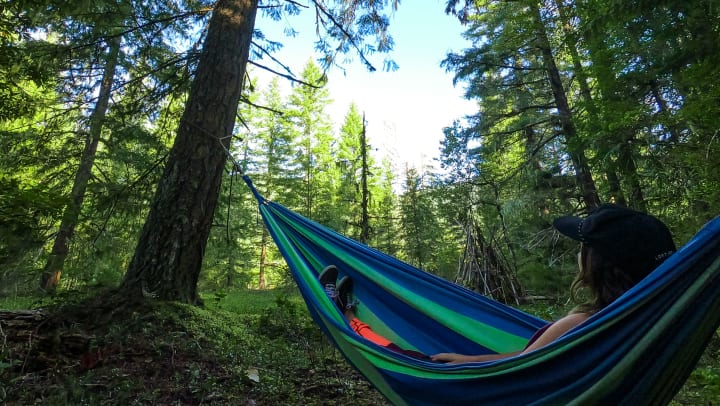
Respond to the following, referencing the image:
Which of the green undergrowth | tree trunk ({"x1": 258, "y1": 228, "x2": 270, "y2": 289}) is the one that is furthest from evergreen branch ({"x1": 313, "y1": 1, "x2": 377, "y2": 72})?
tree trunk ({"x1": 258, "y1": 228, "x2": 270, "y2": 289})

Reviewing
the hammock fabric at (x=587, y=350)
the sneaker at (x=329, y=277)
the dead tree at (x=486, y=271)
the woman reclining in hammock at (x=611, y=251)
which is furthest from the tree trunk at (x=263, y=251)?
the woman reclining in hammock at (x=611, y=251)

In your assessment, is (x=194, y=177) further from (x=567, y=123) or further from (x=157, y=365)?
(x=567, y=123)

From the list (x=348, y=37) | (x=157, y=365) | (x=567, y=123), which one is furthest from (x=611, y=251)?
(x=567, y=123)

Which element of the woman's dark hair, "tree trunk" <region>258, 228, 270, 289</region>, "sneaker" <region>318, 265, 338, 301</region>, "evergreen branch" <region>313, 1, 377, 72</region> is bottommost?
the woman's dark hair

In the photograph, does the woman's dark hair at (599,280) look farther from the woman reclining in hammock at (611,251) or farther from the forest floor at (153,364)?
the forest floor at (153,364)

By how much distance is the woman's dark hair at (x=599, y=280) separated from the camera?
1.21 metres

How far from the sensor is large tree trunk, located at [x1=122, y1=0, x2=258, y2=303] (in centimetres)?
271

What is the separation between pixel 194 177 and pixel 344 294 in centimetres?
150

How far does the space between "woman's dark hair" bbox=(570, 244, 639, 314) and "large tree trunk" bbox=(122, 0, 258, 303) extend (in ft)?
8.26

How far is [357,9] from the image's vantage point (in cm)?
464

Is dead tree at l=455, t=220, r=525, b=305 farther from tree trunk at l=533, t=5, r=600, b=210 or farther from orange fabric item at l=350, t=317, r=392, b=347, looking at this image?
orange fabric item at l=350, t=317, r=392, b=347

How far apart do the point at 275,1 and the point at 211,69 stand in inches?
76.8

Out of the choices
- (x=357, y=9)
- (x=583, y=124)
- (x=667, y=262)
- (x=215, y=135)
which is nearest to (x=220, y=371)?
(x=215, y=135)

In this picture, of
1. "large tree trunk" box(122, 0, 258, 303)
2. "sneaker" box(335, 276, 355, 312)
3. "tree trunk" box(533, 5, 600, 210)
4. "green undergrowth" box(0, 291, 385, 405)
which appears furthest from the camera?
"tree trunk" box(533, 5, 600, 210)
